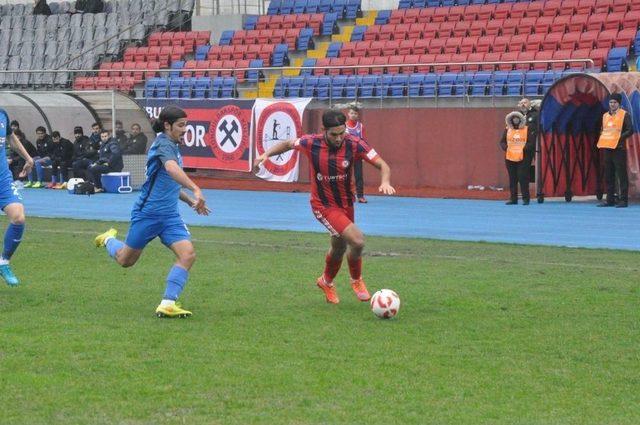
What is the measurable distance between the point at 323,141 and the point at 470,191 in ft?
55.9

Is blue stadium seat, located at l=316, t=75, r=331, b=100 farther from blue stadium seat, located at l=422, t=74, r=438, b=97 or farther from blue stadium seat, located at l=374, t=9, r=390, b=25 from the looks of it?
blue stadium seat, located at l=374, t=9, r=390, b=25

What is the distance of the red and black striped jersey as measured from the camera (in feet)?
37.0

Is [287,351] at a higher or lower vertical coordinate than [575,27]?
lower

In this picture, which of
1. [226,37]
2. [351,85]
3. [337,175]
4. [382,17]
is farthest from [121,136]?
[337,175]

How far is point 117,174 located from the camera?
29.8 meters

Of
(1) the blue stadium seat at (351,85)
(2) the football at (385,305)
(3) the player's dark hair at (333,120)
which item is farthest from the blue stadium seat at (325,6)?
(2) the football at (385,305)

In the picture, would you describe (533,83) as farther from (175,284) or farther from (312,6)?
(175,284)

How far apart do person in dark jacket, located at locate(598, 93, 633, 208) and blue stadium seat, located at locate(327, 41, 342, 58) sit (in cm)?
1311

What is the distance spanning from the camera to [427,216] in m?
22.6

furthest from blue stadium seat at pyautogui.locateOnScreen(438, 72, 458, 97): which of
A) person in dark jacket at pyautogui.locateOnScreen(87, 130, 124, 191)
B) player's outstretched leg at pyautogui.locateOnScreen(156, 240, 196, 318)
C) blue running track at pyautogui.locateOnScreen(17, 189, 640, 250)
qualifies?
player's outstretched leg at pyautogui.locateOnScreen(156, 240, 196, 318)

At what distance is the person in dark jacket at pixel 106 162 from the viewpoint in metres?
30.2

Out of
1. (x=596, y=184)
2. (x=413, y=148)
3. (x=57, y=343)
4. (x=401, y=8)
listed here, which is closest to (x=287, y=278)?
(x=57, y=343)

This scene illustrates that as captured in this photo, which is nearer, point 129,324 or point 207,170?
point 129,324

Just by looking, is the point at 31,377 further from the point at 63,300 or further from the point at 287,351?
the point at 63,300
